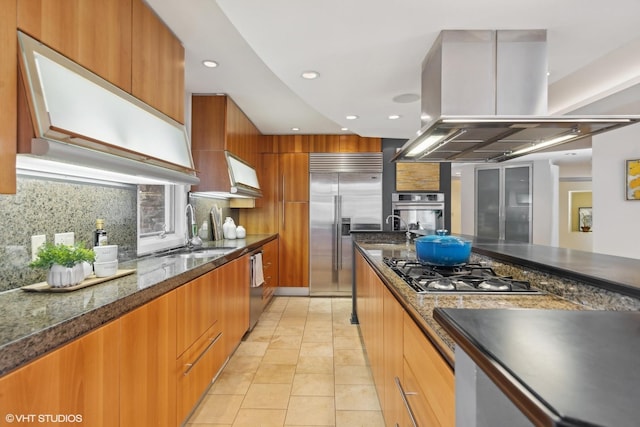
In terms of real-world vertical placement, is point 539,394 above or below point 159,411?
above

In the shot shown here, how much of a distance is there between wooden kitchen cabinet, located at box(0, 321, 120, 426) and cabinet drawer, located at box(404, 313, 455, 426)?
3.53ft

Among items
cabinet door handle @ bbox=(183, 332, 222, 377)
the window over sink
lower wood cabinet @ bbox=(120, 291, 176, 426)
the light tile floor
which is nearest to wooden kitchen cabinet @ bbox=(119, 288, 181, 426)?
lower wood cabinet @ bbox=(120, 291, 176, 426)

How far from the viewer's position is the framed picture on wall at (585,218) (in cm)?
758

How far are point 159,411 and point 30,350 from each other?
89cm

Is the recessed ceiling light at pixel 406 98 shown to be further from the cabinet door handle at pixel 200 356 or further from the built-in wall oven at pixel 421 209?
the cabinet door handle at pixel 200 356

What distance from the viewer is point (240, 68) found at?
2.76 metres

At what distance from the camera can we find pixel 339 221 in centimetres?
506

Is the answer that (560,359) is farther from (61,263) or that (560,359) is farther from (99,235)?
(99,235)

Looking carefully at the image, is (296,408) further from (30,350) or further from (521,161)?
(521,161)

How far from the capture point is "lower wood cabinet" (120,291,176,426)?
127 cm

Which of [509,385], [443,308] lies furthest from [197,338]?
→ [509,385]

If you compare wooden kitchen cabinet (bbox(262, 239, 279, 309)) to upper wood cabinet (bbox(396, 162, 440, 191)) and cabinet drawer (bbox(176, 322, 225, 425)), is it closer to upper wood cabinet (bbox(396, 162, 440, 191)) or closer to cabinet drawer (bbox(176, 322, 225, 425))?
cabinet drawer (bbox(176, 322, 225, 425))

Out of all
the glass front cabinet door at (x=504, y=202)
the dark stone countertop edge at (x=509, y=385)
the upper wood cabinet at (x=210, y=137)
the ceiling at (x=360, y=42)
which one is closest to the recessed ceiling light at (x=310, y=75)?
the ceiling at (x=360, y=42)

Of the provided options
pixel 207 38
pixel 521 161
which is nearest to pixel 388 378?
pixel 207 38
